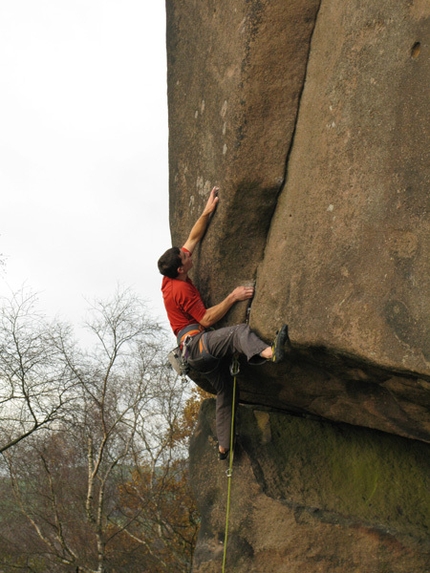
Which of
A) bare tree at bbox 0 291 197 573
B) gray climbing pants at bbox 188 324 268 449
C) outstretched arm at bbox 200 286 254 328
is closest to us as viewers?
gray climbing pants at bbox 188 324 268 449

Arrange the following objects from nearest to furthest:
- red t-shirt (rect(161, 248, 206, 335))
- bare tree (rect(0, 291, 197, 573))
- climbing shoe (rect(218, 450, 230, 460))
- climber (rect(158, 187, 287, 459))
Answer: climber (rect(158, 187, 287, 459))
red t-shirt (rect(161, 248, 206, 335))
climbing shoe (rect(218, 450, 230, 460))
bare tree (rect(0, 291, 197, 573))

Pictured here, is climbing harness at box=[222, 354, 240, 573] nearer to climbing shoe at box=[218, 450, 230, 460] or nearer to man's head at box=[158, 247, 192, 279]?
climbing shoe at box=[218, 450, 230, 460]

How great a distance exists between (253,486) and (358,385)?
1.44 meters

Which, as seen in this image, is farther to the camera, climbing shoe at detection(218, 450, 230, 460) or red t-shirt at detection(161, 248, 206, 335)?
climbing shoe at detection(218, 450, 230, 460)

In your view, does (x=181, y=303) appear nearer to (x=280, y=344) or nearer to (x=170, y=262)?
(x=170, y=262)

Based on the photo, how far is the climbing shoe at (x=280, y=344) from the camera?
13.1 feet

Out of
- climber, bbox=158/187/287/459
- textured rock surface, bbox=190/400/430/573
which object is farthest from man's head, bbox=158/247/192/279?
textured rock surface, bbox=190/400/430/573

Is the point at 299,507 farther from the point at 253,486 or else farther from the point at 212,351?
the point at 212,351

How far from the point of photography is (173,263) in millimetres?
4867

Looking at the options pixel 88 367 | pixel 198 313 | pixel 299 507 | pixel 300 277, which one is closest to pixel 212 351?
pixel 198 313

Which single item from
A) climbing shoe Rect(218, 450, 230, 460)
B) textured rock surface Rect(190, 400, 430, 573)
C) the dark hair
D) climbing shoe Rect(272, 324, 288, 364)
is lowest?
textured rock surface Rect(190, 400, 430, 573)

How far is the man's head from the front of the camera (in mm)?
4863

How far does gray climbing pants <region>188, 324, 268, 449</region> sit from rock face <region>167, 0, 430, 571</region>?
0.14 metres

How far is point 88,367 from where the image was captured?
16.5m
